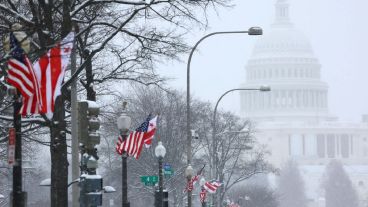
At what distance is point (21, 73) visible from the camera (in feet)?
67.2

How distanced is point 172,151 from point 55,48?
49.3 meters

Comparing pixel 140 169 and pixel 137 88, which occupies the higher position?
pixel 137 88

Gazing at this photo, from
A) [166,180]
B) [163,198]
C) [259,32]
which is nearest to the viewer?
[163,198]

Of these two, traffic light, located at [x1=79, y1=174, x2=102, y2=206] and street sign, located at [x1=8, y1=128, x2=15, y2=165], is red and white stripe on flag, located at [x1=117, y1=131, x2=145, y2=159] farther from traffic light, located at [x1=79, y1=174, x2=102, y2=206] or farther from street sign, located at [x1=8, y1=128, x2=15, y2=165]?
street sign, located at [x1=8, y1=128, x2=15, y2=165]

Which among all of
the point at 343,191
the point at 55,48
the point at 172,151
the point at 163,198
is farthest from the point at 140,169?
the point at 343,191

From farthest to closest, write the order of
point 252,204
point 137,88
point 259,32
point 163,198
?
point 252,204 < point 137,88 < point 259,32 < point 163,198

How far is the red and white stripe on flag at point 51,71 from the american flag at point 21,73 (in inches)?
14.5

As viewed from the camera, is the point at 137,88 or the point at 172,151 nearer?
the point at 172,151

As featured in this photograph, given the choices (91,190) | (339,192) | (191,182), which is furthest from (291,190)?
(91,190)

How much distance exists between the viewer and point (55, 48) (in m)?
21.8

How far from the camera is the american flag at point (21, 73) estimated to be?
19875 millimetres

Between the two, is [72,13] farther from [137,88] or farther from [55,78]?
[137,88]

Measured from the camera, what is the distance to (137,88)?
77.2m

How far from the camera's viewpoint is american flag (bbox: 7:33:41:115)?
1988cm
